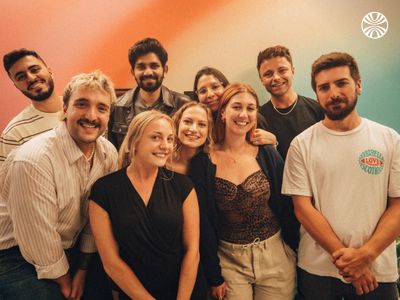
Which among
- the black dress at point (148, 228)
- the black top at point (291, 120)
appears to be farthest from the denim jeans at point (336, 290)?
the black top at point (291, 120)

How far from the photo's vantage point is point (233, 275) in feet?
5.84

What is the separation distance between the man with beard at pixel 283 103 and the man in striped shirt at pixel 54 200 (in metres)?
1.28

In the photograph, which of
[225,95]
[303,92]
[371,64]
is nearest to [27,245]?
[225,95]

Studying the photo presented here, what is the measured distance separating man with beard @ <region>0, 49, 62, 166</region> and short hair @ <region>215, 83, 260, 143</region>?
3.62 ft

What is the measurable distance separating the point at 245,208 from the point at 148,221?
0.58m

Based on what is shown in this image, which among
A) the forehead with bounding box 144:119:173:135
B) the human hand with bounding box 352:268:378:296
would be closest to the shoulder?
the forehead with bounding box 144:119:173:135

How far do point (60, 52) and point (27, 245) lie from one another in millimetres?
1800

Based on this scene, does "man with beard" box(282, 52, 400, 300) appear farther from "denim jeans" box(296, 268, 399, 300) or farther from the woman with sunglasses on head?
A: the woman with sunglasses on head

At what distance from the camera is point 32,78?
7.00ft

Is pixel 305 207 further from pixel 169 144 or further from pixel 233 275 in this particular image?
pixel 169 144

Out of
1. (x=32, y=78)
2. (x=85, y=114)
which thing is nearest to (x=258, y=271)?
(x=85, y=114)

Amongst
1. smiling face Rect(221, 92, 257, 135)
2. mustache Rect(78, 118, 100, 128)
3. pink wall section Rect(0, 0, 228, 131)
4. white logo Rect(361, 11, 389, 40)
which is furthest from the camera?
white logo Rect(361, 11, 389, 40)

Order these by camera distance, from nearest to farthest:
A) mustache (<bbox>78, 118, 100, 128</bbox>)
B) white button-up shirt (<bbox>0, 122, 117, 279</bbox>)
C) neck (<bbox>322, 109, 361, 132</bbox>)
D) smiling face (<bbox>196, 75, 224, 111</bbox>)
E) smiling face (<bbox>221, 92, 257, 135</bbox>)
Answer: white button-up shirt (<bbox>0, 122, 117, 279</bbox>) → mustache (<bbox>78, 118, 100, 128</bbox>) → neck (<bbox>322, 109, 361, 132</bbox>) → smiling face (<bbox>221, 92, 257, 135</bbox>) → smiling face (<bbox>196, 75, 224, 111</bbox>)

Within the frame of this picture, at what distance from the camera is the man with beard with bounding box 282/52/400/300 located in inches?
62.5
